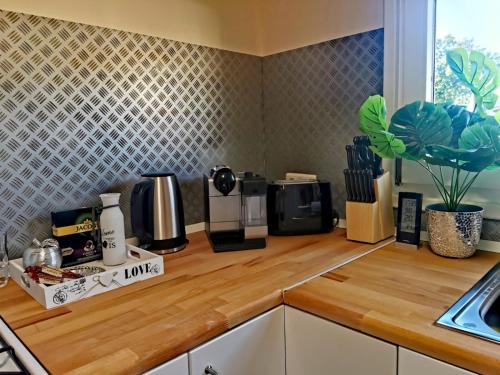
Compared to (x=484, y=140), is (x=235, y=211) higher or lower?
lower

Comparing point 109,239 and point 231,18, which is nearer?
point 109,239

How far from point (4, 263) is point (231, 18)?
1.27 meters

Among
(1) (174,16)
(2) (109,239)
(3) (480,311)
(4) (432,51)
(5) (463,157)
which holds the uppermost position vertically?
(1) (174,16)

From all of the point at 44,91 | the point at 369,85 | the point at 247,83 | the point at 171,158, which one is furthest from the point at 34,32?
the point at 369,85

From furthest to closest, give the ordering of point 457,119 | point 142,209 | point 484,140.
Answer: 1. point 142,209
2. point 457,119
3. point 484,140

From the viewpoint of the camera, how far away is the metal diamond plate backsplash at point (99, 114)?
1151 mm

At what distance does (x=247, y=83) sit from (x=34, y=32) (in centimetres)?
87

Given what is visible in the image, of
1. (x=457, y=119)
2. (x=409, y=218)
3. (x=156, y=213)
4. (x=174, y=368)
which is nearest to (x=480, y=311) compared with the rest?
(x=409, y=218)

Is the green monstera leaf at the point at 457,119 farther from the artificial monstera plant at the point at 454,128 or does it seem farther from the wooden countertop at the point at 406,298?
the wooden countertop at the point at 406,298

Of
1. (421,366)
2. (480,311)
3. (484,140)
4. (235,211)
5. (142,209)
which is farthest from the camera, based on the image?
(235,211)

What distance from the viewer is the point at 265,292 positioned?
96cm

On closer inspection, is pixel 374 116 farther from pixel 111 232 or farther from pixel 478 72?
pixel 111 232

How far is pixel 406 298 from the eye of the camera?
2.97 feet

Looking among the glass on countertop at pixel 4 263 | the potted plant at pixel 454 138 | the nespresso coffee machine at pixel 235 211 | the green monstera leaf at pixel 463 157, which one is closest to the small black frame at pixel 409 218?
the potted plant at pixel 454 138
